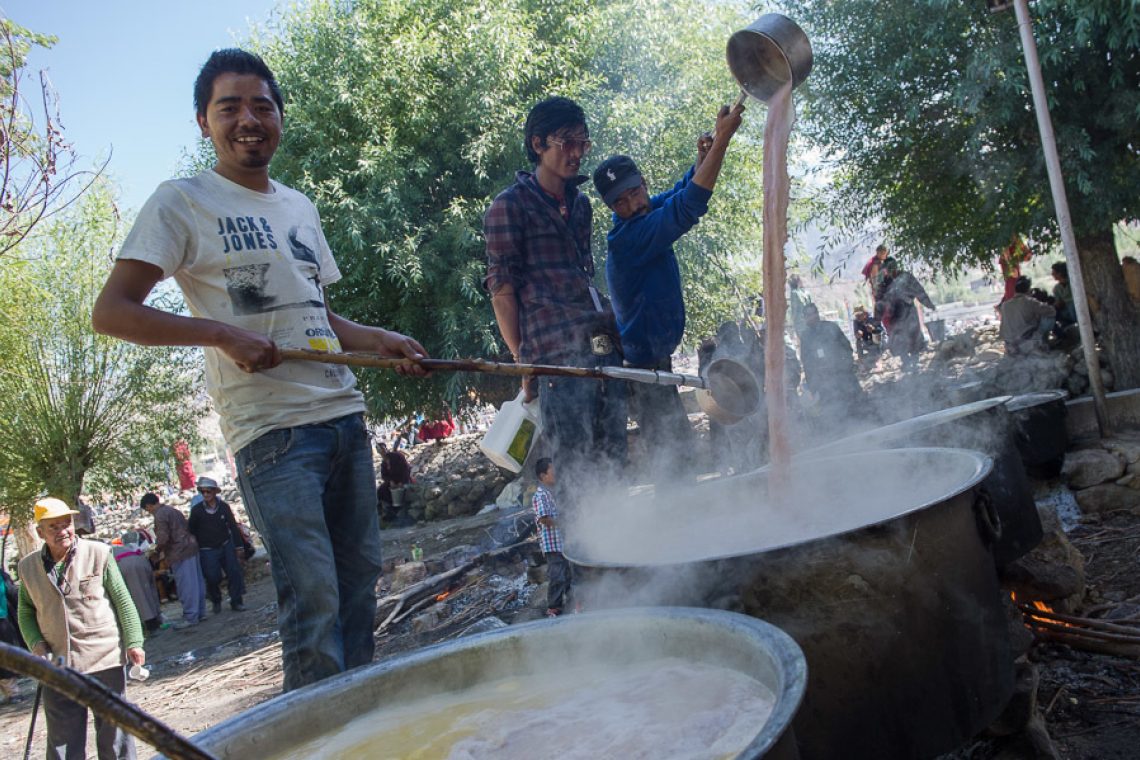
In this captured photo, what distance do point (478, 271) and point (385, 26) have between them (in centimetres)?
431

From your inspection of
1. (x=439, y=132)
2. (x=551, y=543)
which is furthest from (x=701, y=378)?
(x=439, y=132)

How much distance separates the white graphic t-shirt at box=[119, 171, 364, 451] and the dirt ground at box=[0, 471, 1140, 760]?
92.1 inches

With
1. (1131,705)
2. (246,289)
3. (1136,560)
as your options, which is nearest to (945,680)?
(1131,705)

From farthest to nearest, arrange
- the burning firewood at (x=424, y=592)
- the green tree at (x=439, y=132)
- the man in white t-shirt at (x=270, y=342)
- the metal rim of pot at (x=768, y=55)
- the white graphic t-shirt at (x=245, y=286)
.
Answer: the green tree at (x=439, y=132) < the burning firewood at (x=424, y=592) < the metal rim of pot at (x=768, y=55) < the white graphic t-shirt at (x=245, y=286) < the man in white t-shirt at (x=270, y=342)

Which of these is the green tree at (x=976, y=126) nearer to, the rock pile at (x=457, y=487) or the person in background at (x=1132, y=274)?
the person in background at (x=1132, y=274)

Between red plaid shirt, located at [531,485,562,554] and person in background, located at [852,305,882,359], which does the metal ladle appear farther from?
person in background, located at [852,305,882,359]

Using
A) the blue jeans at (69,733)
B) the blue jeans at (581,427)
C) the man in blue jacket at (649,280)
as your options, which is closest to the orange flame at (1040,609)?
the man in blue jacket at (649,280)

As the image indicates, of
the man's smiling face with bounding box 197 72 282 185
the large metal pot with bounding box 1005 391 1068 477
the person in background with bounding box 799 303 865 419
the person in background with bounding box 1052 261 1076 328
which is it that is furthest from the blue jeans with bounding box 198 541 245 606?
the person in background with bounding box 1052 261 1076 328

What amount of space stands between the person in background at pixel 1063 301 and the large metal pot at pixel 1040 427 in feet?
18.2

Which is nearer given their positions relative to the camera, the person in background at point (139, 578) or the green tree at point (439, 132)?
the person in background at point (139, 578)

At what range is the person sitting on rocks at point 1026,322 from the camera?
10.7 metres

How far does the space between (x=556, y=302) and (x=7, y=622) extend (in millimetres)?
8572

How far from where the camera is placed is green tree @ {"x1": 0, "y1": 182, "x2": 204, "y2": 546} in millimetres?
16297

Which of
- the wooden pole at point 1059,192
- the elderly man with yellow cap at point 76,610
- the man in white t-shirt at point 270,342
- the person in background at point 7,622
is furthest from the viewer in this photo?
the person in background at point 7,622
